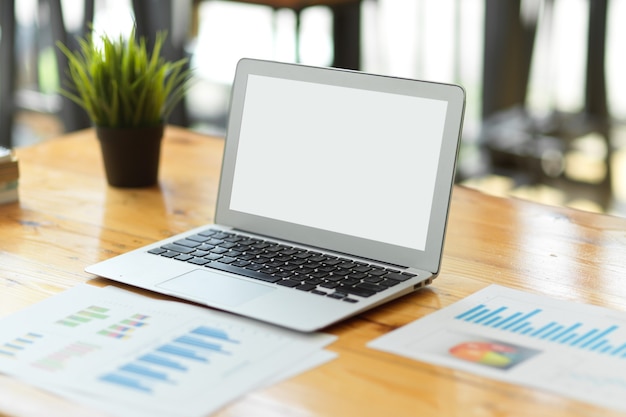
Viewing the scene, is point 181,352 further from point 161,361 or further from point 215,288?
point 215,288

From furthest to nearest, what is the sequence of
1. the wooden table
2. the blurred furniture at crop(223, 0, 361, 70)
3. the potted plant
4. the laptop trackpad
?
the blurred furniture at crop(223, 0, 361, 70), the potted plant, the laptop trackpad, the wooden table

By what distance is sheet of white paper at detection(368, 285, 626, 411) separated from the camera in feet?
2.78

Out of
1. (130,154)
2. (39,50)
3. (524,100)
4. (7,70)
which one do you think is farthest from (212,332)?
(39,50)

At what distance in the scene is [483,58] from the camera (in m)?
3.40

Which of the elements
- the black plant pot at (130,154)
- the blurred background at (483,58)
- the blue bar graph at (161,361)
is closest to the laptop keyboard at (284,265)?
the blue bar graph at (161,361)

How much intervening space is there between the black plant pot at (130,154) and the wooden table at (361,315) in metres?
0.02

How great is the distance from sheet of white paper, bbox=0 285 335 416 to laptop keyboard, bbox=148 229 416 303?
0.10 metres

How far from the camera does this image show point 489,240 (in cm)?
128

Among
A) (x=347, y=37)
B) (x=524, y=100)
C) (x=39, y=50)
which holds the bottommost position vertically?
(x=524, y=100)

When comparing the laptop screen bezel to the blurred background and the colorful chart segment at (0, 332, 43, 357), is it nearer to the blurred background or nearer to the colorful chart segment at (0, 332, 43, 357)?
the colorful chart segment at (0, 332, 43, 357)

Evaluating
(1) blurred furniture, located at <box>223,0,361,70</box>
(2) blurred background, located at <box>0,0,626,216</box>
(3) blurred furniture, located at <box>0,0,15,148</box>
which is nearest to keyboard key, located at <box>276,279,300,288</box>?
(2) blurred background, located at <box>0,0,626,216</box>

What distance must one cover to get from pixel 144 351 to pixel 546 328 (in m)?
0.42

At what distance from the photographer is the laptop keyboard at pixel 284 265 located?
1.04 metres

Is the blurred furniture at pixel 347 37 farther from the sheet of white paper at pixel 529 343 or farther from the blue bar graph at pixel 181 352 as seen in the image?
the blue bar graph at pixel 181 352
